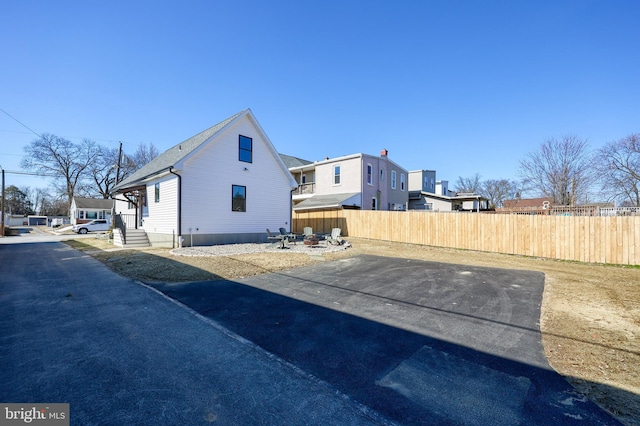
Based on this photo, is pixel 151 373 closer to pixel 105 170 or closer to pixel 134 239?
pixel 134 239

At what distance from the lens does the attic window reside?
16791 mm

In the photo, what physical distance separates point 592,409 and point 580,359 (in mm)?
1309

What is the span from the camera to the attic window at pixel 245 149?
16.8 m

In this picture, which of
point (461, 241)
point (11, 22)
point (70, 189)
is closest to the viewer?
point (11, 22)

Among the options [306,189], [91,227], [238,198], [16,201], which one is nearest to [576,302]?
[238,198]

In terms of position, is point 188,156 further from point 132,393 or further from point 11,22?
point 132,393

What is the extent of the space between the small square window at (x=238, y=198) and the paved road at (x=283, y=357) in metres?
9.90

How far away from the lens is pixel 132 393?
9.03ft

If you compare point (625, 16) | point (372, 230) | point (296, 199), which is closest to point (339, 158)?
point (296, 199)

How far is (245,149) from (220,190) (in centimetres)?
315

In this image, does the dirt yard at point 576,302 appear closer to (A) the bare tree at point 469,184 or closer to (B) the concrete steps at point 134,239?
(B) the concrete steps at point 134,239

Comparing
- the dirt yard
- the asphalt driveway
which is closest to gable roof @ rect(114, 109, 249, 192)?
the dirt yard

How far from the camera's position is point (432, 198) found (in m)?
33.8

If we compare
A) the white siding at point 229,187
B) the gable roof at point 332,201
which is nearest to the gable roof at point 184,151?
the white siding at point 229,187
